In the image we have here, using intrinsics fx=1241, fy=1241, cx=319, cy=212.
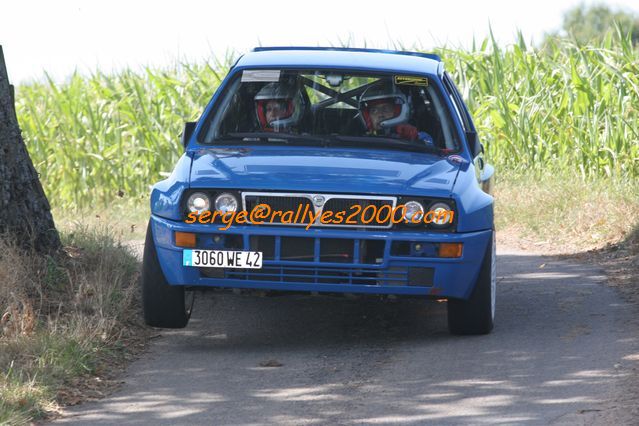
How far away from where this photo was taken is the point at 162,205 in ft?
23.7

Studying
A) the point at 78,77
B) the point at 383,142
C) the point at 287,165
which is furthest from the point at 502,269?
the point at 78,77

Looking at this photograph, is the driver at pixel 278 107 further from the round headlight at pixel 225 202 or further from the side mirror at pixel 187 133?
the round headlight at pixel 225 202

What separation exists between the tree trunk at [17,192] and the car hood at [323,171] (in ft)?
4.62

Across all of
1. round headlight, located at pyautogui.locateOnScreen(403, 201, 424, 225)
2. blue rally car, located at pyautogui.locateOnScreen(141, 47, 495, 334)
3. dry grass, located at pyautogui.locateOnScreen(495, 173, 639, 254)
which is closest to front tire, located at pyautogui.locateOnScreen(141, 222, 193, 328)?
blue rally car, located at pyautogui.locateOnScreen(141, 47, 495, 334)

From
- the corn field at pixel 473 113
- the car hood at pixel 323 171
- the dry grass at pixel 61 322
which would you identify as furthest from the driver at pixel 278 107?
the corn field at pixel 473 113

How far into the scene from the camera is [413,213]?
701cm

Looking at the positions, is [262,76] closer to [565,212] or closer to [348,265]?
[348,265]

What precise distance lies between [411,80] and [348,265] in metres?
1.83

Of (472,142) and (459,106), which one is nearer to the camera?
(472,142)

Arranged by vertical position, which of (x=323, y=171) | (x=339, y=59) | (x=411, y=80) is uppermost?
(x=339, y=59)

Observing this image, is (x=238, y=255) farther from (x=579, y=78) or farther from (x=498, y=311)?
(x=579, y=78)

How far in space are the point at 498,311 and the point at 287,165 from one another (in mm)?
2203

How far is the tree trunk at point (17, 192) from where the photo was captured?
8.34m

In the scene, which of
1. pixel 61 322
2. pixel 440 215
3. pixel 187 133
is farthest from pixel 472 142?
pixel 61 322
